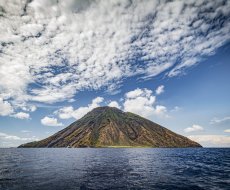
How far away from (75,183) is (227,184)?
2534 cm

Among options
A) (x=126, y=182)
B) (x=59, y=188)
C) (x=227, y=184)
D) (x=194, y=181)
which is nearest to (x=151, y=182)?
(x=126, y=182)

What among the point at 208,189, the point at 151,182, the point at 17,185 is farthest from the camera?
the point at 151,182

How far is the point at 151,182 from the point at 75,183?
13.1 meters

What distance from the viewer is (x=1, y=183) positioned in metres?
34.7

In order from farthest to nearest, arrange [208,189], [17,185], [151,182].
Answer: [151,182], [17,185], [208,189]

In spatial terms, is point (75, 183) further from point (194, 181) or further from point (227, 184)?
point (227, 184)

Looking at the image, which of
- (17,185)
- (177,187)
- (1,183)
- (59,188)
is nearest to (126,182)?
(177,187)

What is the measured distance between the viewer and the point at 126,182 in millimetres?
36094

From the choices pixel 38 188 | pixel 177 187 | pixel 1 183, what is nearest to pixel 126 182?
pixel 177 187

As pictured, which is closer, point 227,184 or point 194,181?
point 227,184

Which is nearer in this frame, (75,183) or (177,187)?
(177,187)

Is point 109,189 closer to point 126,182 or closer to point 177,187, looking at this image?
point 126,182

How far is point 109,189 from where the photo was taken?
30875 mm

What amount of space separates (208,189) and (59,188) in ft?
73.4
